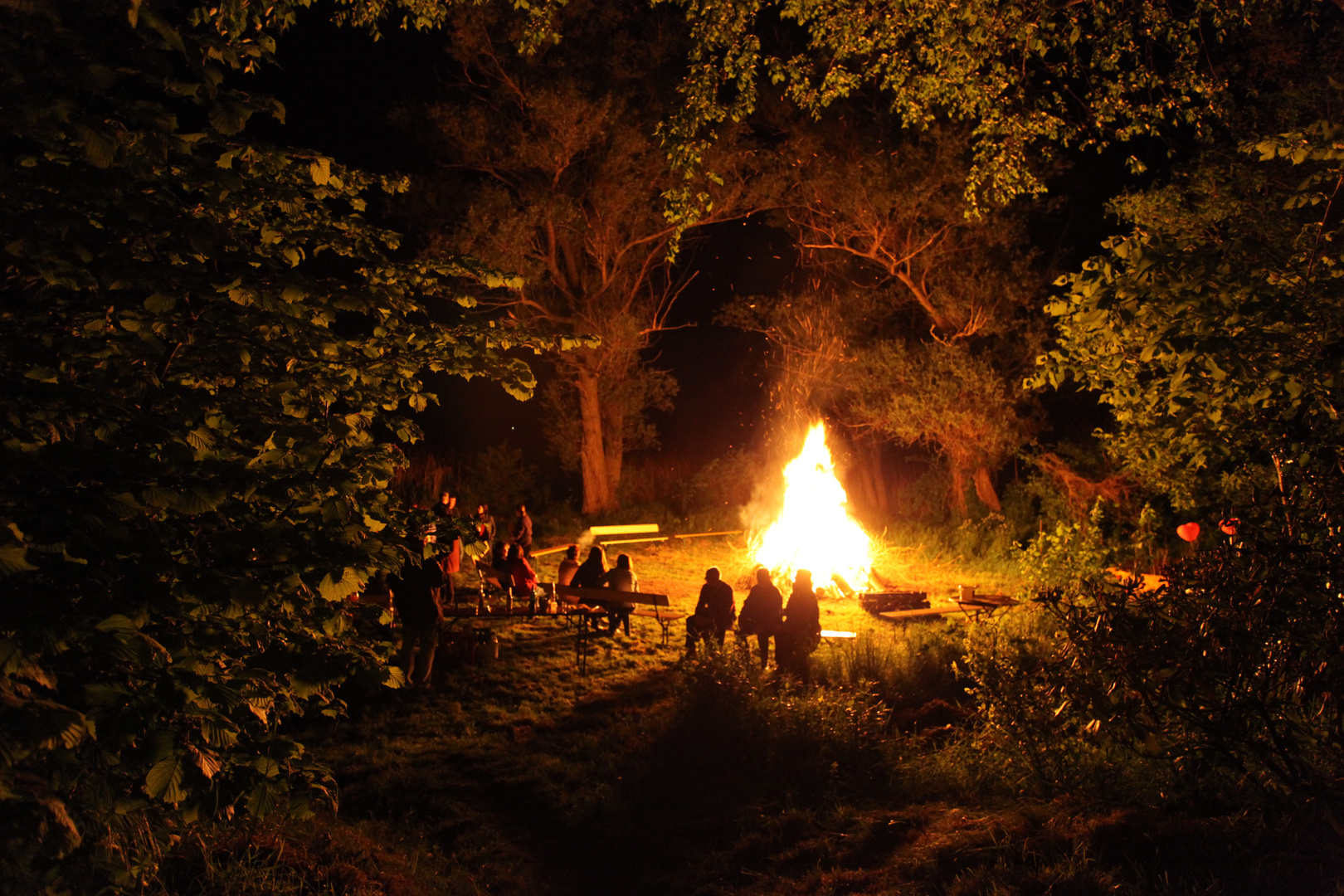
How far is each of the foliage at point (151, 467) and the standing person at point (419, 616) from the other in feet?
17.4

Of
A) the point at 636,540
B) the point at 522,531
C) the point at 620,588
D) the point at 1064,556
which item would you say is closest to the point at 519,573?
the point at 522,531

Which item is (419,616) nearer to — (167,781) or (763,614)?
(763,614)

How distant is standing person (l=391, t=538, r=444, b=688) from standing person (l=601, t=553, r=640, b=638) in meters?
2.69

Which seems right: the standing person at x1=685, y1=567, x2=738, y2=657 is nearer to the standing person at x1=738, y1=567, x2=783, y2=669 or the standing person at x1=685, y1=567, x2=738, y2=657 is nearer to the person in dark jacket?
the standing person at x1=738, y1=567, x2=783, y2=669

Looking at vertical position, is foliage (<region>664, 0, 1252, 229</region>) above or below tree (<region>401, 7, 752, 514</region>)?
below

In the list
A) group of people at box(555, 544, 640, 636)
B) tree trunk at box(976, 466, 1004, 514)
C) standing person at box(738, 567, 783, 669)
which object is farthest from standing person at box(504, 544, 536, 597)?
tree trunk at box(976, 466, 1004, 514)

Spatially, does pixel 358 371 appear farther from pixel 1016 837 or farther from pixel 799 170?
pixel 799 170

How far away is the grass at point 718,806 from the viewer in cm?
477

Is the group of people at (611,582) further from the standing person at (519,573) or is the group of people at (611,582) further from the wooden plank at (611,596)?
the standing person at (519,573)

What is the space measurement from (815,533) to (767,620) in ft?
20.4

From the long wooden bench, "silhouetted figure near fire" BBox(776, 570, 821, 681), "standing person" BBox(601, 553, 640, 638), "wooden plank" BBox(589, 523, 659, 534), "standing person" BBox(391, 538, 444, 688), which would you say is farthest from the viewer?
"wooden plank" BBox(589, 523, 659, 534)

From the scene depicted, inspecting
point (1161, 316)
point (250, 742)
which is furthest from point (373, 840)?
point (1161, 316)

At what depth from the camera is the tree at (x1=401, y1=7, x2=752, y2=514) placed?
21.8 meters

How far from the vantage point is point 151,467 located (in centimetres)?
295
